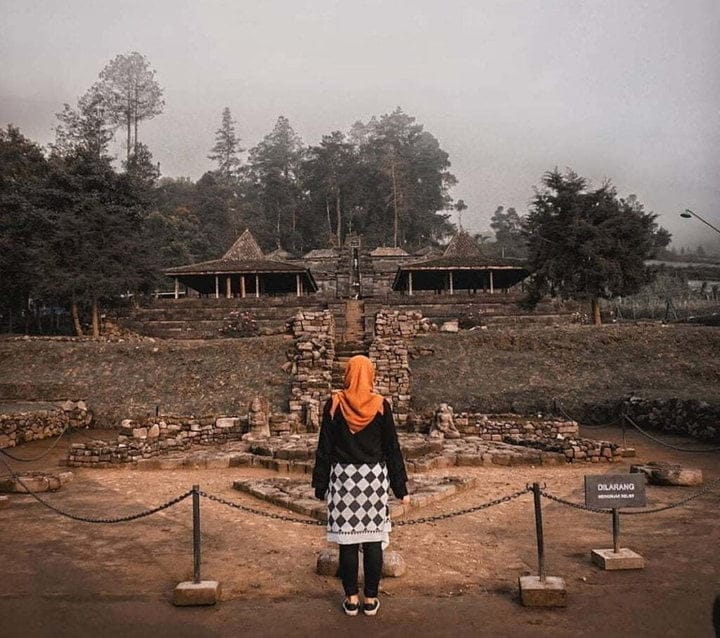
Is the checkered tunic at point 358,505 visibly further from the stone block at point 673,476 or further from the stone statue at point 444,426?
the stone statue at point 444,426

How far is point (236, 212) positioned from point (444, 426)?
5773cm

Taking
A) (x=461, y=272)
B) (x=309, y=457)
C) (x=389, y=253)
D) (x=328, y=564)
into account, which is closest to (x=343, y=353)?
(x=309, y=457)

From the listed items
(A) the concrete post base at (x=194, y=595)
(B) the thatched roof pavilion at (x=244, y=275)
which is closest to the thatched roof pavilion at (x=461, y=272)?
(B) the thatched roof pavilion at (x=244, y=275)

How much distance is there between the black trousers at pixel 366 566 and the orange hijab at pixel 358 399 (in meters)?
0.95

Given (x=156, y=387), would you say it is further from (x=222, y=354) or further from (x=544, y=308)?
(x=544, y=308)

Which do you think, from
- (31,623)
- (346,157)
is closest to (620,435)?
(31,623)

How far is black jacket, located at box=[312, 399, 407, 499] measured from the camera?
4547 mm

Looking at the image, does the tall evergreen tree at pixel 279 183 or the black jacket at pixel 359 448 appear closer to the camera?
the black jacket at pixel 359 448

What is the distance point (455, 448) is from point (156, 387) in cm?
1126

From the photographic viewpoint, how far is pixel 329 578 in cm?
541

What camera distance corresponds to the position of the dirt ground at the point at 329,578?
4.39m

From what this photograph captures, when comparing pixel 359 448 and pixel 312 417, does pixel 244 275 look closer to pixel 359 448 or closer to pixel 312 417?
pixel 312 417

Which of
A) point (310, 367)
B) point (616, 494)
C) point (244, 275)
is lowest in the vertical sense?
point (310, 367)

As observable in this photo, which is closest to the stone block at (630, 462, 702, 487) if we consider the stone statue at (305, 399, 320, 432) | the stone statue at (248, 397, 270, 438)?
the stone statue at (305, 399, 320, 432)
